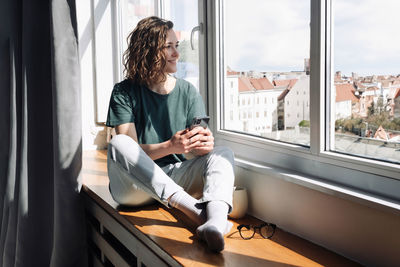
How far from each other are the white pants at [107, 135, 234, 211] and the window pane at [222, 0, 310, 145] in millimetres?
246

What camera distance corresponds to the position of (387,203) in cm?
114

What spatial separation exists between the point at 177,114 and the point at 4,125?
1155 millimetres

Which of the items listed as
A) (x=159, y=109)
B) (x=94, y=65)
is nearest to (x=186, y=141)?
(x=159, y=109)

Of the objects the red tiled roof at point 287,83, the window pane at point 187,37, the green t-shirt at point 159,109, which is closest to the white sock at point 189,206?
the green t-shirt at point 159,109

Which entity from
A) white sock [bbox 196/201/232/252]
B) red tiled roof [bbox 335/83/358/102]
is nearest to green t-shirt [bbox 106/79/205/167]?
white sock [bbox 196/201/232/252]

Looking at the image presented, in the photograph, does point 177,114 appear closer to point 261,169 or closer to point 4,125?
point 261,169

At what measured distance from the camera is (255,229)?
148 centimetres

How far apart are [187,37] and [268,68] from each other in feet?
2.27

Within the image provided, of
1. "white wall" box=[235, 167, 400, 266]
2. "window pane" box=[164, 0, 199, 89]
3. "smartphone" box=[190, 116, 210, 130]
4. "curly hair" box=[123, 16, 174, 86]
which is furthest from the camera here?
"window pane" box=[164, 0, 199, 89]

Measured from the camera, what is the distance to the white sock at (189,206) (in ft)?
4.74

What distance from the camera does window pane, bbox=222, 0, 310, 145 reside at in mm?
1560

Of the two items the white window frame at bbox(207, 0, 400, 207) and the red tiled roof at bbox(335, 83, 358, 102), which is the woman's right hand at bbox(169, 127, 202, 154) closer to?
the white window frame at bbox(207, 0, 400, 207)

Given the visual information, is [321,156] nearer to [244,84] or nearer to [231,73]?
[244,84]

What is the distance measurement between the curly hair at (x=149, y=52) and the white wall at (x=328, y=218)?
529 millimetres
